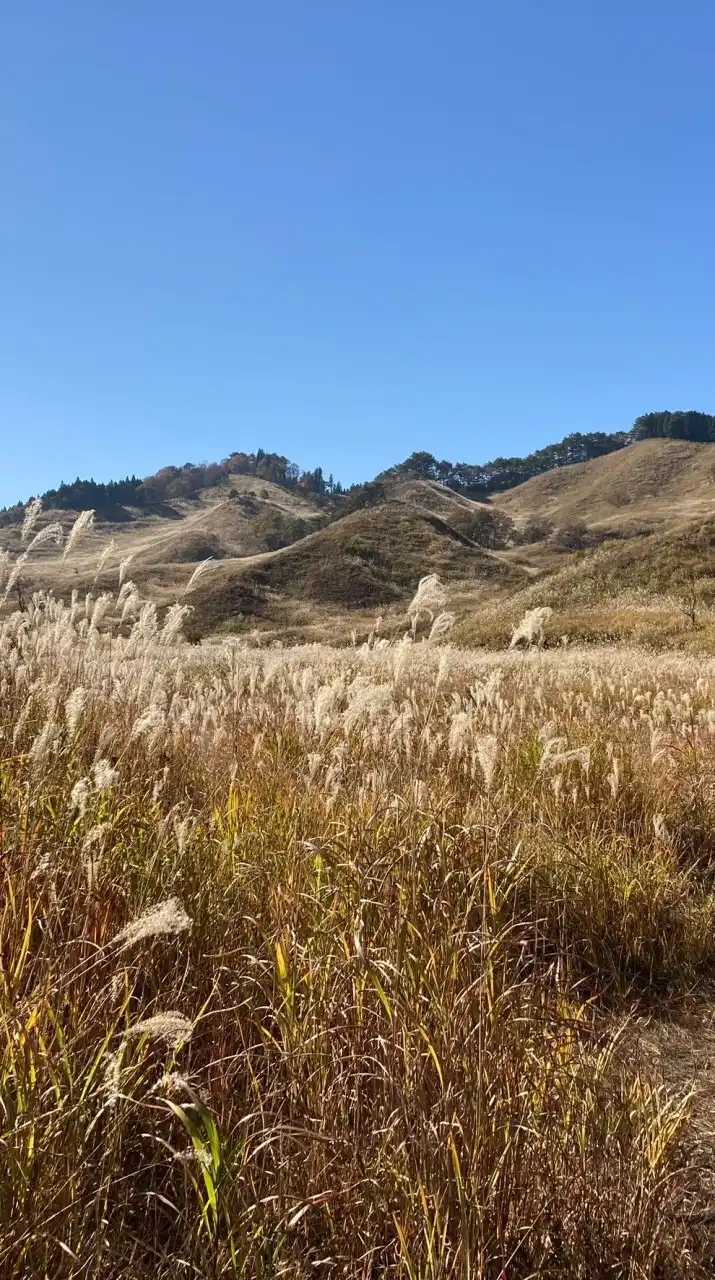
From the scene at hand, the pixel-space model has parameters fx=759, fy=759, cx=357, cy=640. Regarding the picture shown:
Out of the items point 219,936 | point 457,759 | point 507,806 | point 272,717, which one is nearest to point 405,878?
point 219,936

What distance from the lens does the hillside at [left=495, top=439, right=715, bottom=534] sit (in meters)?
141

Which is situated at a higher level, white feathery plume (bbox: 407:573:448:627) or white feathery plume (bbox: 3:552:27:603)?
white feathery plume (bbox: 3:552:27:603)

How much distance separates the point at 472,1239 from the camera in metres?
1.56

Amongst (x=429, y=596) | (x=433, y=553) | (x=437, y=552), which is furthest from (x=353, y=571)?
(x=429, y=596)

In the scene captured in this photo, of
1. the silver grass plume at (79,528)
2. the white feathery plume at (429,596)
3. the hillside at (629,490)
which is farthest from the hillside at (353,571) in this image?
the white feathery plume at (429,596)

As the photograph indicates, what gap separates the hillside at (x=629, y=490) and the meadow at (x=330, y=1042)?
132 m

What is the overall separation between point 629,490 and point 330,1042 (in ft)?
576

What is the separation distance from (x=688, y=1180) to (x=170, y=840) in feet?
6.40

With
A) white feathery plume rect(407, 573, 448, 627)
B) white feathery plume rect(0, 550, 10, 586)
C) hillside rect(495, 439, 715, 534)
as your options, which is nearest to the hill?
white feathery plume rect(0, 550, 10, 586)

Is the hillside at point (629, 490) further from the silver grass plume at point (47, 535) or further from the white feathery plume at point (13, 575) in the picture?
the white feathery plume at point (13, 575)

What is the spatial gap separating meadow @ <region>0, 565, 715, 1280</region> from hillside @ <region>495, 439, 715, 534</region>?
433 feet

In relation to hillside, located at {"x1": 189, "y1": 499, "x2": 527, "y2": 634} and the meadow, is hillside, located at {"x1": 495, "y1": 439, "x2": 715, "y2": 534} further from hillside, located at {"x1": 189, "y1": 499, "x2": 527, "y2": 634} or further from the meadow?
the meadow

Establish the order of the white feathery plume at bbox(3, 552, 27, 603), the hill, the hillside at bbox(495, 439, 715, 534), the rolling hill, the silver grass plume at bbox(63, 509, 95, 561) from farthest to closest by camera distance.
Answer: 1. the hillside at bbox(495, 439, 715, 534)
2. the rolling hill
3. the hill
4. the silver grass plume at bbox(63, 509, 95, 561)
5. the white feathery plume at bbox(3, 552, 27, 603)

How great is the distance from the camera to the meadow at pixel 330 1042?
1.54 metres
